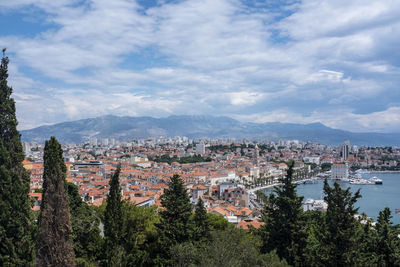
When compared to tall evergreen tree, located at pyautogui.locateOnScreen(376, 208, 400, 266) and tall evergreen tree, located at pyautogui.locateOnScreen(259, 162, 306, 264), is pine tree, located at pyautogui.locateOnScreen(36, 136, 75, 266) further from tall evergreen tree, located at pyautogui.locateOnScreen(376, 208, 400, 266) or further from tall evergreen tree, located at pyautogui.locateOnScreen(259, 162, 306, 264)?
tall evergreen tree, located at pyautogui.locateOnScreen(376, 208, 400, 266)

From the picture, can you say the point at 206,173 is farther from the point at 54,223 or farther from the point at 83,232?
the point at 54,223

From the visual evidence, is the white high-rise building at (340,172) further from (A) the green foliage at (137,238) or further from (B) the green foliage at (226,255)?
(B) the green foliage at (226,255)

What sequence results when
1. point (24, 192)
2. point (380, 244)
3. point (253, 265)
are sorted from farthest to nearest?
point (380, 244) → point (24, 192) → point (253, 265)

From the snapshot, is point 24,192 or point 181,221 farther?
point 181,221

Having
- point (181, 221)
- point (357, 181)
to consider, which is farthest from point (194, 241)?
point (357, 181)

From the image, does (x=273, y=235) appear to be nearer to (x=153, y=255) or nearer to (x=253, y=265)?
(x=253, y=265)

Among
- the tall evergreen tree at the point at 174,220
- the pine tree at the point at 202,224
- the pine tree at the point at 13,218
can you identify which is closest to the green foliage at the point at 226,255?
the tall evergreen tree at the point at 174,220
